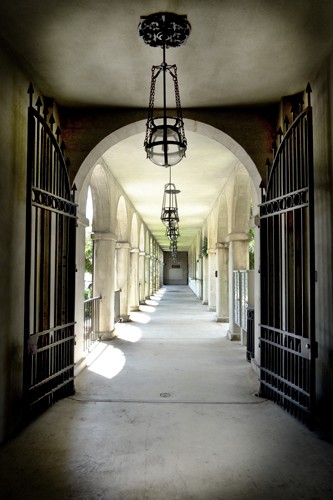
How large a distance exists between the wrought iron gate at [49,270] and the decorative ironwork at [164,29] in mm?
1401

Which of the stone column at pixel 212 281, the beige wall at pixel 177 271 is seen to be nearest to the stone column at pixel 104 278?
the stone column at pixel 212 281

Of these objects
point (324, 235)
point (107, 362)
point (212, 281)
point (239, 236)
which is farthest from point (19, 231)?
point (212, 281)

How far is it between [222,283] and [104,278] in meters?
4.40

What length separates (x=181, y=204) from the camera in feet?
47.9

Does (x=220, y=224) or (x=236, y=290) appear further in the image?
(x=220, y=224)

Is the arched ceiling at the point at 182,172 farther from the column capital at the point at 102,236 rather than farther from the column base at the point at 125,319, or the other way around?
the column base at the point at 125,319

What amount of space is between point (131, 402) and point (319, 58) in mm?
4775

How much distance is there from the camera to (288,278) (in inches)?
182

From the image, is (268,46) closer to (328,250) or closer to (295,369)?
(328,250)

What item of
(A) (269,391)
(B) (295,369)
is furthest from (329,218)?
(A) (269,391)

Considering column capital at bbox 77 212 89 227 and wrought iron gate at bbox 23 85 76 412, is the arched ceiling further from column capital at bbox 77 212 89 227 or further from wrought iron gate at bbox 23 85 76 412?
wrought iron gate at bbox 23 85 76 412

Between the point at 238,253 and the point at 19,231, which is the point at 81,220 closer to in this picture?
the point at 19,231

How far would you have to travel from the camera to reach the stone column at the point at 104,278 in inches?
372

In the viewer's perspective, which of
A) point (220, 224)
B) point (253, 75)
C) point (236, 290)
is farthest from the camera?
point (220, 224)
